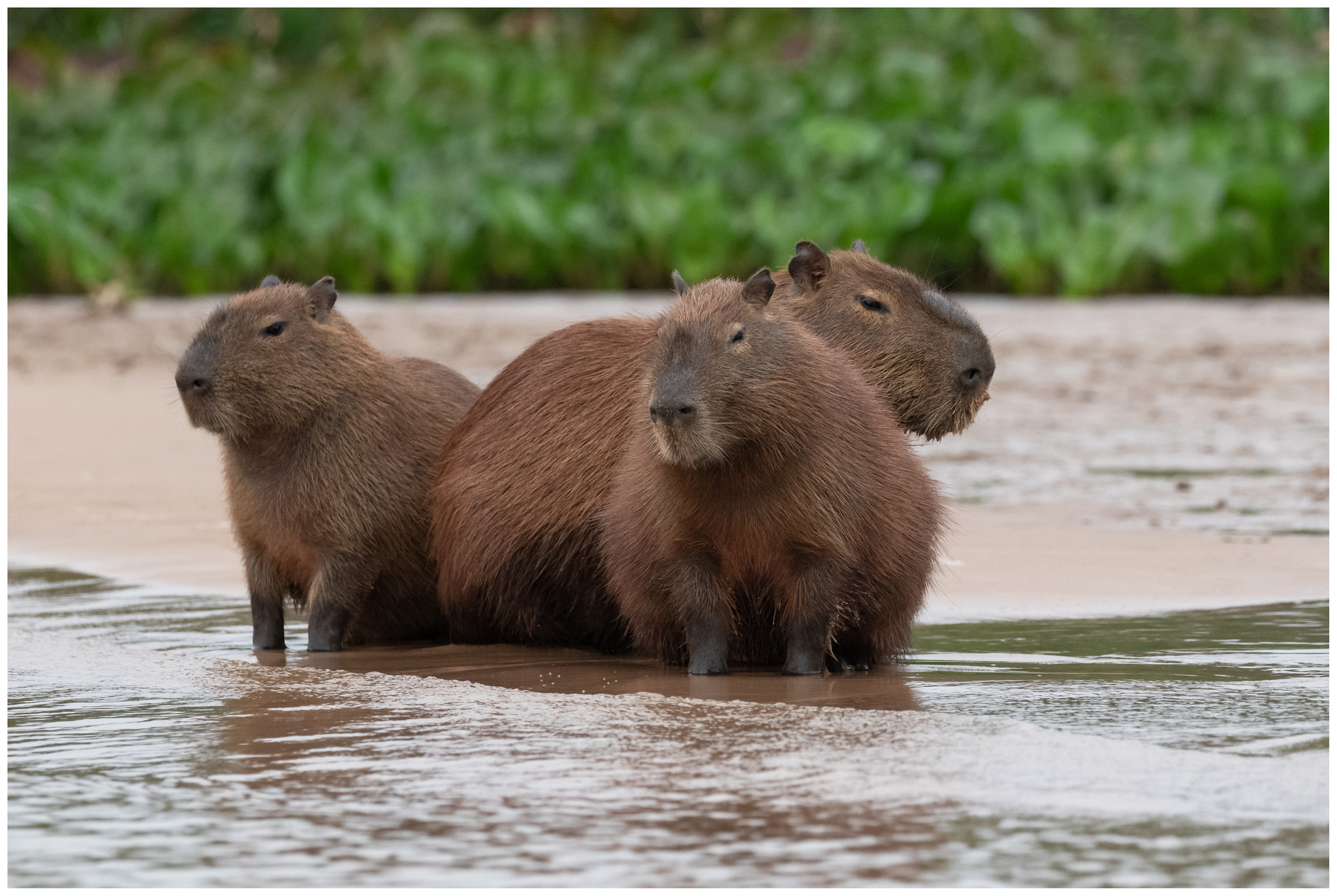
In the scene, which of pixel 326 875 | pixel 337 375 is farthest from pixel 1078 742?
pixel 337 375

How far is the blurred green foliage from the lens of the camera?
13.1 meters

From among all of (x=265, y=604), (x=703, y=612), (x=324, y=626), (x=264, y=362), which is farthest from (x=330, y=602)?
(x=703, y=612)

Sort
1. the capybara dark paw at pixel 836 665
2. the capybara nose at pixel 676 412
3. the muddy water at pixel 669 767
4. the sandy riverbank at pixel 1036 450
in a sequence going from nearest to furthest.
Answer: the muddy water at pixel 669 767
the capybara nose at pixel 676 412
the capybara dark paw at pixel 836 665
the sandy riverbank at pixel 1036 450

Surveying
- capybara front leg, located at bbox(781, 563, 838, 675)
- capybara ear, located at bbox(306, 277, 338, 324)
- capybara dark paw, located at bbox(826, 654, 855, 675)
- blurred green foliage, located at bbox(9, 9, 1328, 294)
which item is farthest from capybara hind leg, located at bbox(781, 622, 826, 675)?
blurred green foliage, located at bbox(9, 9, 1328, 294)

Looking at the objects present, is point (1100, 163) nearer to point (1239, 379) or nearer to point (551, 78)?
point (1239, 379)

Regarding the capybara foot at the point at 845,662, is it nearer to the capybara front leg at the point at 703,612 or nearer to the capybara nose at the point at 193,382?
the capybara front leg at the point at 703,612

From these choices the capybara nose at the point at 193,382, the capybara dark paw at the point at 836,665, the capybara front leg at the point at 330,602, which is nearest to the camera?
the capybara dark paw at the point at 836,665

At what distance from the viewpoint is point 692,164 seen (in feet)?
47.6

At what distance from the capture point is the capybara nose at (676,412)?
4.01 meters

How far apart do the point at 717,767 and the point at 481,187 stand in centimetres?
1139

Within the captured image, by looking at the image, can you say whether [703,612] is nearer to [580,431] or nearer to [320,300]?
[580,431]

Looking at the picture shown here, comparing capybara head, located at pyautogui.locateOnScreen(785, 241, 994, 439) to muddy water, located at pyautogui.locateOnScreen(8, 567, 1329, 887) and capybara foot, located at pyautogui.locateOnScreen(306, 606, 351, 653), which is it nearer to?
muddy water, located at pyautogui.locateOnScreen(8, 567, 1329, 887)

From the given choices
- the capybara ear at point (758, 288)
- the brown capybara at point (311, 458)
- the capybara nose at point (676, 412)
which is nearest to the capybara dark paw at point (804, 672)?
the capybara nose at point (676, 412)

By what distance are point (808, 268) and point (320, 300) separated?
1.13m
